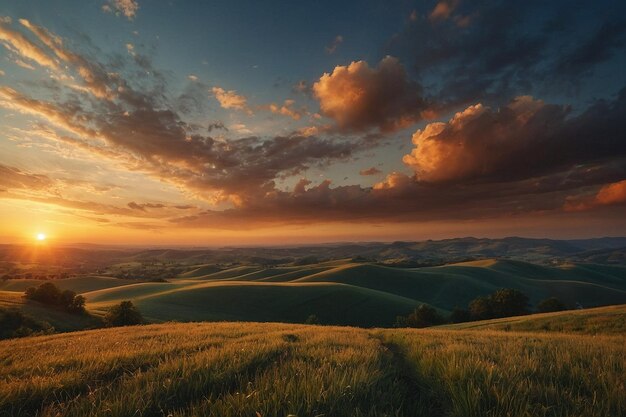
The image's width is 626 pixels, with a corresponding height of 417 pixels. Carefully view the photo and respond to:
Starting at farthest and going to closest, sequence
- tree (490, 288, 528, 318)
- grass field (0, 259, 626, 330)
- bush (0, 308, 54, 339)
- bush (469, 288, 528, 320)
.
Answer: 1. grass field (0, 259, 626, 330)
2. bush (469, 288, 528, 320)
3. tree (490, 288, 528, 318)
4. bush (0, 308, 54, 339)

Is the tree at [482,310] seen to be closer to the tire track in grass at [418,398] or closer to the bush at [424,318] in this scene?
the bush at [424,318]

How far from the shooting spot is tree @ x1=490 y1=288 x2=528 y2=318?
73.7 meters

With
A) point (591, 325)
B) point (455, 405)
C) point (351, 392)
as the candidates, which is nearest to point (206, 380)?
point (351, 392)

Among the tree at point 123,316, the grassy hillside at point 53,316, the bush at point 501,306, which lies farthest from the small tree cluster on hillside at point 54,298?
the bush at point 501,306

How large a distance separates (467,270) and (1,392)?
678 feet

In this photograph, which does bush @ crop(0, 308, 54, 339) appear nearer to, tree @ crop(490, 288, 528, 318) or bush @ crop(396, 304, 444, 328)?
bush @ crop(396, 304, 444, 328)

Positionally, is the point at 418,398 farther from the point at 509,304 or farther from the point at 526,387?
the point at 509,304

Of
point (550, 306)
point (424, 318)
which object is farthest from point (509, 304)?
point (424, 318)

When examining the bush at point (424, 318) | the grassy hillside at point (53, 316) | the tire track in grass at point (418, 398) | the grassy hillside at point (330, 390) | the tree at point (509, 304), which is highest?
the grassy hillside at point (330, 390)

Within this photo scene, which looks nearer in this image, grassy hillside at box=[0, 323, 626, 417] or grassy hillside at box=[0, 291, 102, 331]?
grassy hillside at box=[0, 323, 626, 417]

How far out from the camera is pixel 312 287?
379 feet

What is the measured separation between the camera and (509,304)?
244 feet

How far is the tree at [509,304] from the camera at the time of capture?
2901 inches

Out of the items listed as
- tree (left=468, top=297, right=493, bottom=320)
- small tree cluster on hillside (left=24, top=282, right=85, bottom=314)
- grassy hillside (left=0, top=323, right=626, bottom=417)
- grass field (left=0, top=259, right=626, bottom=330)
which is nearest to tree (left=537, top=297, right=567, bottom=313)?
tree (left=468, top=297, right=493, bottom=320)
